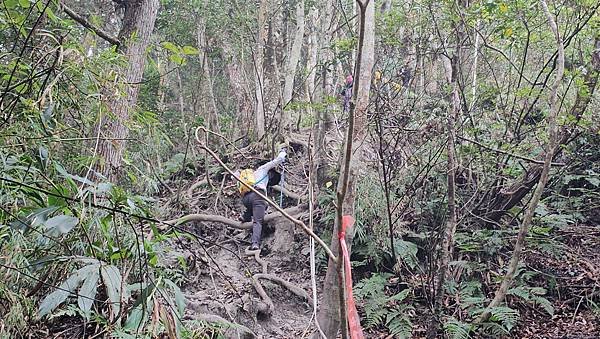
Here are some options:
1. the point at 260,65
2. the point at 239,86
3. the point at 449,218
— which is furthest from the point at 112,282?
the point at 239,86

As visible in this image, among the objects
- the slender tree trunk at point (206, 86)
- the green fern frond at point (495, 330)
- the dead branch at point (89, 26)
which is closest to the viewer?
the dead branch at point (89, 26)

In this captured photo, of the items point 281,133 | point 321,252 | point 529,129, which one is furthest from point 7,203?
point 281,133

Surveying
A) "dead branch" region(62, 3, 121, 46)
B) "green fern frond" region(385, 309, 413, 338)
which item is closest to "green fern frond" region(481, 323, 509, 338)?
"green fern frond" region(385, 309, 413, 338)

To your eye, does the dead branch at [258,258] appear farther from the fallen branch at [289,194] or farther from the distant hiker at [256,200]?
the fallen branch at [289,194]

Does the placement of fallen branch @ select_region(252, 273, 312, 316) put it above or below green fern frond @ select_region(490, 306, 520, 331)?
below

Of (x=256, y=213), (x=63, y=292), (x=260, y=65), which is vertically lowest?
(x=256, y=213)

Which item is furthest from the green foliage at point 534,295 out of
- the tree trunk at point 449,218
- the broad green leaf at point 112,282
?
the broad green leaf at point 112,282

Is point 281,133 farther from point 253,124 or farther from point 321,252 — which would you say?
point 321,252

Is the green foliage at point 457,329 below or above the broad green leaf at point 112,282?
below

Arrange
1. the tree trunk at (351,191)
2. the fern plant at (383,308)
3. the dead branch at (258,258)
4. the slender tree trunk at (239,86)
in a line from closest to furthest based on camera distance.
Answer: the tree trunk at (351,191) → the fern plant at (383,308) → the dead branch at (258,258) → the slender tree trunk at (239,86)

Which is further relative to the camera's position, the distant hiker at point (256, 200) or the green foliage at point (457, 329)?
the distant hiker at point (256, 200)

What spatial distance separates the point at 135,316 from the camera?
1.87 metres

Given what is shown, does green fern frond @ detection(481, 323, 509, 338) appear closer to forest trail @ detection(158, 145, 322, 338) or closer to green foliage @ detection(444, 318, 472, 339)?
green foliage @ detection(444, 318, 472, 339)

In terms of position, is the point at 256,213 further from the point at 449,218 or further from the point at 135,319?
the point at 135,319
